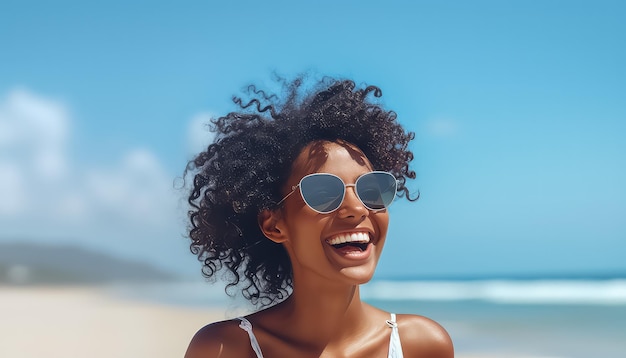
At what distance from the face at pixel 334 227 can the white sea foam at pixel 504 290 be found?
1930 cm

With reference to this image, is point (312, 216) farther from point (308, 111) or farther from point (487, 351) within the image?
point (487, 351)

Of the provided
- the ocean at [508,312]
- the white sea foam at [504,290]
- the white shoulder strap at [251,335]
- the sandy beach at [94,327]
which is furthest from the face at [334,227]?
the white sea foam at [504,290]

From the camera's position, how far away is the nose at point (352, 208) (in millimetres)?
3240

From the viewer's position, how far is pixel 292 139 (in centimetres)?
347

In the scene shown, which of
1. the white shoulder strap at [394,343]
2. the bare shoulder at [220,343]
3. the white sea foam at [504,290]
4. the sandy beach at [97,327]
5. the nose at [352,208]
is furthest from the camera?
the white sea foam at [504,290]

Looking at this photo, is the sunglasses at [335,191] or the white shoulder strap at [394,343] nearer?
the sunglasses at [335,191]

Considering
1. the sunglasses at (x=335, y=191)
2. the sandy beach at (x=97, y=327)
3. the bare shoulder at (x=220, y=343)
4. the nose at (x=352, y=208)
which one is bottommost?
the bare shoulder at (x=220, y=343)

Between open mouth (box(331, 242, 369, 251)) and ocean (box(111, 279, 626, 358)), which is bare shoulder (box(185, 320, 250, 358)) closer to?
open mouth (box(331, 242, 369, 251))

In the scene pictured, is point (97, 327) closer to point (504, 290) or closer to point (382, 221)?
point (382, 221)

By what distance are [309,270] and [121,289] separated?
22623mm

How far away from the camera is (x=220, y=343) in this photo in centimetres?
343

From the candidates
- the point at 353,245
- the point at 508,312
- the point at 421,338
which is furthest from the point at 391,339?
the point at 508,312

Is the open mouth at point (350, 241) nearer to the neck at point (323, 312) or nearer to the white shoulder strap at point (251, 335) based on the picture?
the neck at point (323, 312)

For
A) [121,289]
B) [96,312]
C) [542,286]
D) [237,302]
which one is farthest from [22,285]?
[237,302]
